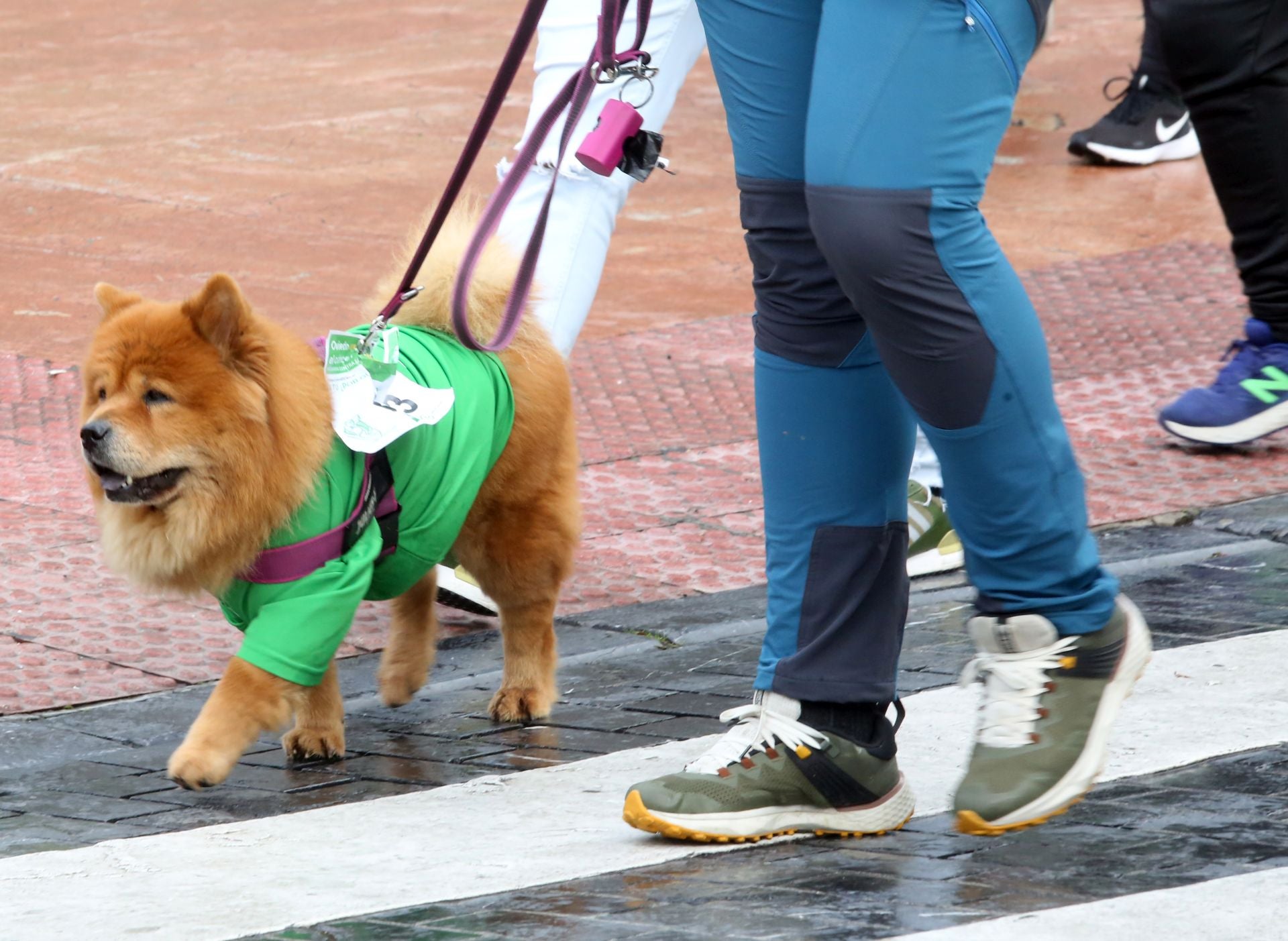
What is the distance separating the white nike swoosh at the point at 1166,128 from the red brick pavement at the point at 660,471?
200 centimetres

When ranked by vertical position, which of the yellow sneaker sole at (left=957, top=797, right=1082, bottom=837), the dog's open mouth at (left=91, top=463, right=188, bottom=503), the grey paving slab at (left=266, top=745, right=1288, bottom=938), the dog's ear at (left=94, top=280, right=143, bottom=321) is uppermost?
the dog's ear at (left=94, top=280, right=143, bottom=321)

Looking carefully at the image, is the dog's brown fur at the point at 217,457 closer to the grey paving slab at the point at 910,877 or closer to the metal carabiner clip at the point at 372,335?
the metal carabiner clip at the point at 372,335

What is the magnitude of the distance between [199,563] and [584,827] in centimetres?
92

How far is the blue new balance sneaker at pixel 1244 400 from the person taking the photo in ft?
17.3

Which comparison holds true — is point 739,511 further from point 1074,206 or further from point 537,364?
point 1074,206

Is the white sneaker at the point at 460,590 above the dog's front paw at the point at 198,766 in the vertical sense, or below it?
below

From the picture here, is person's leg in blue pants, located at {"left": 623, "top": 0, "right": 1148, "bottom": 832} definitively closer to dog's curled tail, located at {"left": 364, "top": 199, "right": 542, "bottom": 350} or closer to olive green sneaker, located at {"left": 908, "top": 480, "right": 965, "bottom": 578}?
dog's curled tail, located at {"left": 364, "top": 199, "right": 542, "bottom": 350}

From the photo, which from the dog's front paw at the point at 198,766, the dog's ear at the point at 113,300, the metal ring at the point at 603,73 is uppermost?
the metal ring at the point at 603,73

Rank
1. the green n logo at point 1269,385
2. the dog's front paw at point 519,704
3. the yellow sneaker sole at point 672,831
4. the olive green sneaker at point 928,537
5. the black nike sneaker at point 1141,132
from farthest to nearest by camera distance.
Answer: the black nike sneaker at point 1141,132, the green n logo at point 1269,385, the olive green sneaker at point 928,537, the dog's front paw at point 519,704, the yellow sneaker sole at point 672,831

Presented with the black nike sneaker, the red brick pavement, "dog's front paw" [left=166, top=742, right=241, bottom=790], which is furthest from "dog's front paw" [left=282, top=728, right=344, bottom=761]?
the black nike sneaker

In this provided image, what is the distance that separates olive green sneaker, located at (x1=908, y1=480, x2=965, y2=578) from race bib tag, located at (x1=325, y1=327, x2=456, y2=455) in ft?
5.09

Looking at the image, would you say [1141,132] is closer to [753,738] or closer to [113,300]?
[113,300]

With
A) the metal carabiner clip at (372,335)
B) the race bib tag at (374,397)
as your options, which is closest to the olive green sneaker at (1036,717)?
the race bib tag at (374,397)

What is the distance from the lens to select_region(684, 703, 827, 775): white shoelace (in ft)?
9.47
